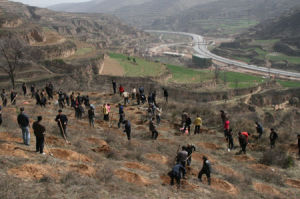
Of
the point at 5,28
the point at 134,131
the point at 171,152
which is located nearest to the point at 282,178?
the point at 171,152

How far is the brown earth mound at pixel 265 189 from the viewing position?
10475mm

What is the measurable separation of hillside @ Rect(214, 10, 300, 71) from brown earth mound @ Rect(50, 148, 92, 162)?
9803 cm

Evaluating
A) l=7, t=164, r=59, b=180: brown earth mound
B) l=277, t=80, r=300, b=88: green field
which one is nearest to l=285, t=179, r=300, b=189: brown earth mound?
l=7, t=164, r=59, b=180: brown earth mound

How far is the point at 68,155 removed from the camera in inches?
412

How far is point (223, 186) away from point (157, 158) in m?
3.16

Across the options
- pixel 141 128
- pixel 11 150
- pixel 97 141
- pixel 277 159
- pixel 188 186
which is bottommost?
pixel 277 159

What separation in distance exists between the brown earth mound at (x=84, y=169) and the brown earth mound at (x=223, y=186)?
170 inches

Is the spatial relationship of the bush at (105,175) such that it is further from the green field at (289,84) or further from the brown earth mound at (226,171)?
the green field at (289,84)

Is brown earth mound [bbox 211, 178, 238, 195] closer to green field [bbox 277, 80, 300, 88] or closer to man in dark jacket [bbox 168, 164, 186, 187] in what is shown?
man in dark jacket [bbox 168, 164, 186, 187]

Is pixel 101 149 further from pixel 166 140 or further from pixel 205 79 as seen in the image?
pixel 205 79

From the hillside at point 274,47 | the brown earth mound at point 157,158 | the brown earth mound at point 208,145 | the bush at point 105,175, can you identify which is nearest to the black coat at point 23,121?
the bush at point 105,175

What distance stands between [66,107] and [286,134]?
1546cm

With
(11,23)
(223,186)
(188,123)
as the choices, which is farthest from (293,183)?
(11,23)

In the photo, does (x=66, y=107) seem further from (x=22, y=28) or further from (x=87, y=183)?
(x=22, y=28)
